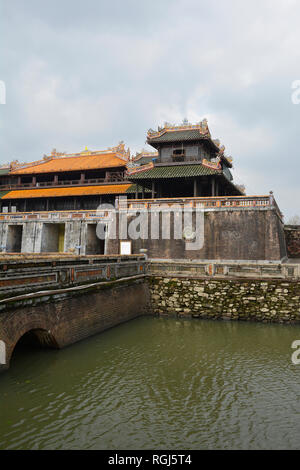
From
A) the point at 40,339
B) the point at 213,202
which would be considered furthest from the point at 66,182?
the point at 40,339

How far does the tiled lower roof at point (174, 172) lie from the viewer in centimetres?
2294

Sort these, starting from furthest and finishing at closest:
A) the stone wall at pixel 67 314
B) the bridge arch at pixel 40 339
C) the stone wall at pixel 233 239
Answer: the stone wall at pixel 233 239, the bridge arch at pixel 40 339, the stone wall at pixel 67 314

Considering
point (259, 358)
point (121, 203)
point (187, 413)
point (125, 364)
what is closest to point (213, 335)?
point (259, 358)

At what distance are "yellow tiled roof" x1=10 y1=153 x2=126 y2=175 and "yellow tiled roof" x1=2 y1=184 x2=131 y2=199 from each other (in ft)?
6.78

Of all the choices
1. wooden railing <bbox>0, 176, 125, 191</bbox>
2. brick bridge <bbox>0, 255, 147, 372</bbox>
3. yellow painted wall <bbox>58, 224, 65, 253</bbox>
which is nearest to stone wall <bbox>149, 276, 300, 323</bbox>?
brick bridge <bbox>0, 255, 147, 372</bbox>

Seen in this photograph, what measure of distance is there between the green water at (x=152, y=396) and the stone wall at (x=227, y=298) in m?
3.09

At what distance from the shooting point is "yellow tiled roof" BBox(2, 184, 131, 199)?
98.9ft

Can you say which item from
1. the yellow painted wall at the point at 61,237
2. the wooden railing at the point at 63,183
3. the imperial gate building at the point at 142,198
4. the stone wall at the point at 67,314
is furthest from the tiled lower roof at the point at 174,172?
the stone wall at the point at 67,314

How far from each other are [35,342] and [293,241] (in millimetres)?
24587

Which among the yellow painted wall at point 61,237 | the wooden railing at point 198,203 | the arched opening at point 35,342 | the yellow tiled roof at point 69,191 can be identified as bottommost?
the arched opening at point 35,342

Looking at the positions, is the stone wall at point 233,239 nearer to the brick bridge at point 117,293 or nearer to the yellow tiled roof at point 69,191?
the brick bridge at point 117,293

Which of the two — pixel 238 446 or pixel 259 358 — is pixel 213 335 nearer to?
pixel 259 358

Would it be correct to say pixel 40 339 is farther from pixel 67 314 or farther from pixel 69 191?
pixel 69 191
